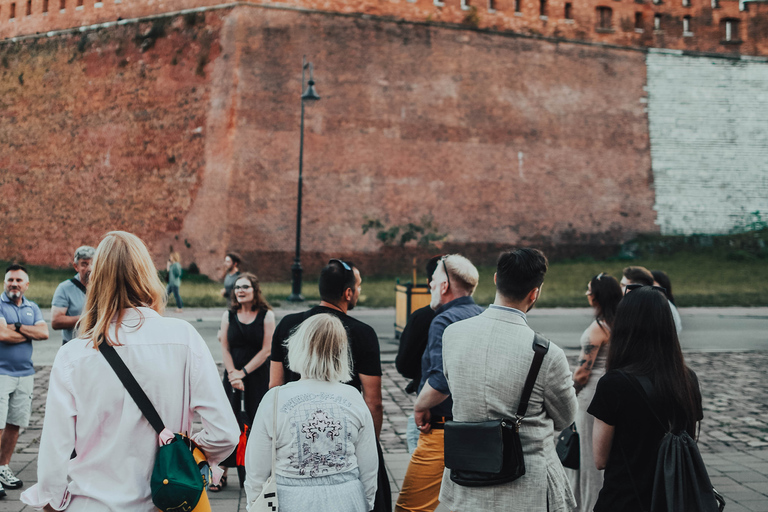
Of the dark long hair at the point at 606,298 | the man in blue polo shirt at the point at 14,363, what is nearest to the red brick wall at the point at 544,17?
the man in blue polo shirt at the point at 14,363

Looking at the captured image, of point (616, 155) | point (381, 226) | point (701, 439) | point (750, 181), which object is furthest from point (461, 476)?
point (750, 181)

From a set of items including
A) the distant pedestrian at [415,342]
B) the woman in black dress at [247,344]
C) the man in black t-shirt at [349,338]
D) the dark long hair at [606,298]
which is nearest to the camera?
the man in black t-shirt at [349,338]

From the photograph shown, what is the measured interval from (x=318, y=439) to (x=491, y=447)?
0.65m

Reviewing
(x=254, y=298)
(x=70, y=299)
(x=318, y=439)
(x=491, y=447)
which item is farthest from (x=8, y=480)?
(x=491, y=447)

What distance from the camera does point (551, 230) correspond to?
84.5 feet

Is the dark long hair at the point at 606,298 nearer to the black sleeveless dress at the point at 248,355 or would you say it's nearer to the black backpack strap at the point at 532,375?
the black backpack strap at the point at 532,375

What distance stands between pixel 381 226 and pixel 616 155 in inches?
402

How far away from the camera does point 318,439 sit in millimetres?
2602

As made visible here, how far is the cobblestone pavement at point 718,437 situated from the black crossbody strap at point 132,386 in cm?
244

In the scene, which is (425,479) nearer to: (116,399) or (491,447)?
(491,447)

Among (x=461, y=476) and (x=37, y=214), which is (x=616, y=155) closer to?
(x=37, y=214)

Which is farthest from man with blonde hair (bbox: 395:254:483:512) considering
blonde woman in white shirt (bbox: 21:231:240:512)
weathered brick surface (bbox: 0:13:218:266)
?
Result: weathered brick surface (bbox: 0:13:218:266)

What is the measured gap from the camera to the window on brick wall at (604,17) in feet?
88.1

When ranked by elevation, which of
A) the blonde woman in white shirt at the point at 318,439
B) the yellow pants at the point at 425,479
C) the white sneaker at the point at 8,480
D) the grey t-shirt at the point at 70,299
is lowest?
the white sneaker at the point at 8,480
